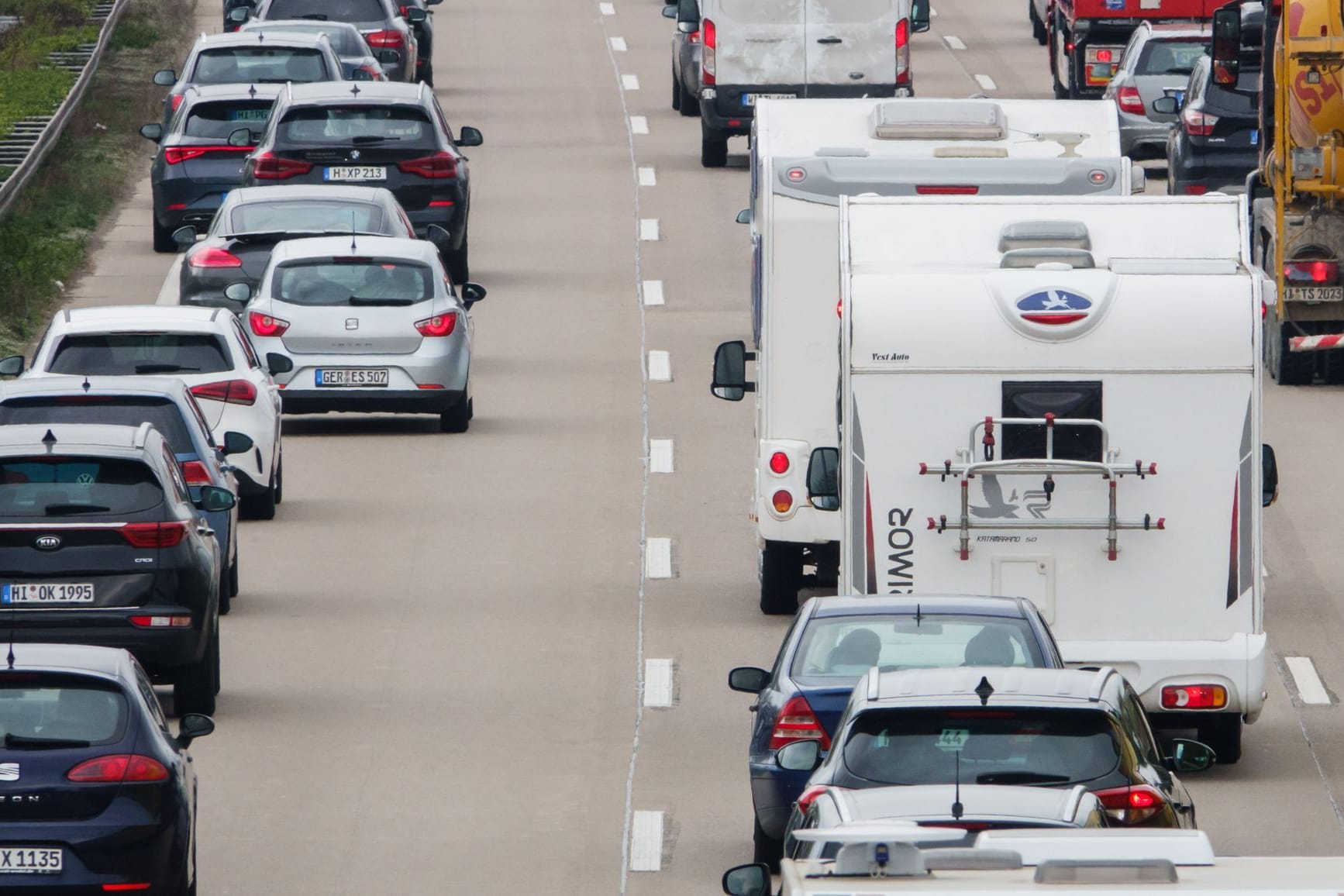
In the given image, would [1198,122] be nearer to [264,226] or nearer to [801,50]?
[801,50]

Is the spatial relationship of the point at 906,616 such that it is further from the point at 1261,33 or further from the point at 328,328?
the point at 1261,33

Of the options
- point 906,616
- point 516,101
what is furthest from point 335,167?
point 906,616

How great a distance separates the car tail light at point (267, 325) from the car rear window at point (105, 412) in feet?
22.1

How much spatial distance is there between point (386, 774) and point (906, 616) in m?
3.49

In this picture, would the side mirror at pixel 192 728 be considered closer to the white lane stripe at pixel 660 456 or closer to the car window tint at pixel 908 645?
the car window tint at pixel 908 645

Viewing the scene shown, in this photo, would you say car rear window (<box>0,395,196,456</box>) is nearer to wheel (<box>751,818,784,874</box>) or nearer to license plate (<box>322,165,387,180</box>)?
wheel (<box>751,818,784,874</box>)

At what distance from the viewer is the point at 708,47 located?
3819 centimetres

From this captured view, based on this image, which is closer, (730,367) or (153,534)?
(153,534)

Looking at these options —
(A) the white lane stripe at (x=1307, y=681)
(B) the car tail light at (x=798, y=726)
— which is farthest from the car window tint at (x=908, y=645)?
(A) the white lane stripe at (x=1307, y=681)

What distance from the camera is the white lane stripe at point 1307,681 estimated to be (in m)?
18.2

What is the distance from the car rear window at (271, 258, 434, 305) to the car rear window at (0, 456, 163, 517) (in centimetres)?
996

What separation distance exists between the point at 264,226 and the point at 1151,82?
12355 millimetres

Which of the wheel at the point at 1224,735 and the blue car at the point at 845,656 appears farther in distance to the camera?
the wheel at the point at 1224,735

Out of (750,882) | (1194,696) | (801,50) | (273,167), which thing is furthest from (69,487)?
(801,50)
